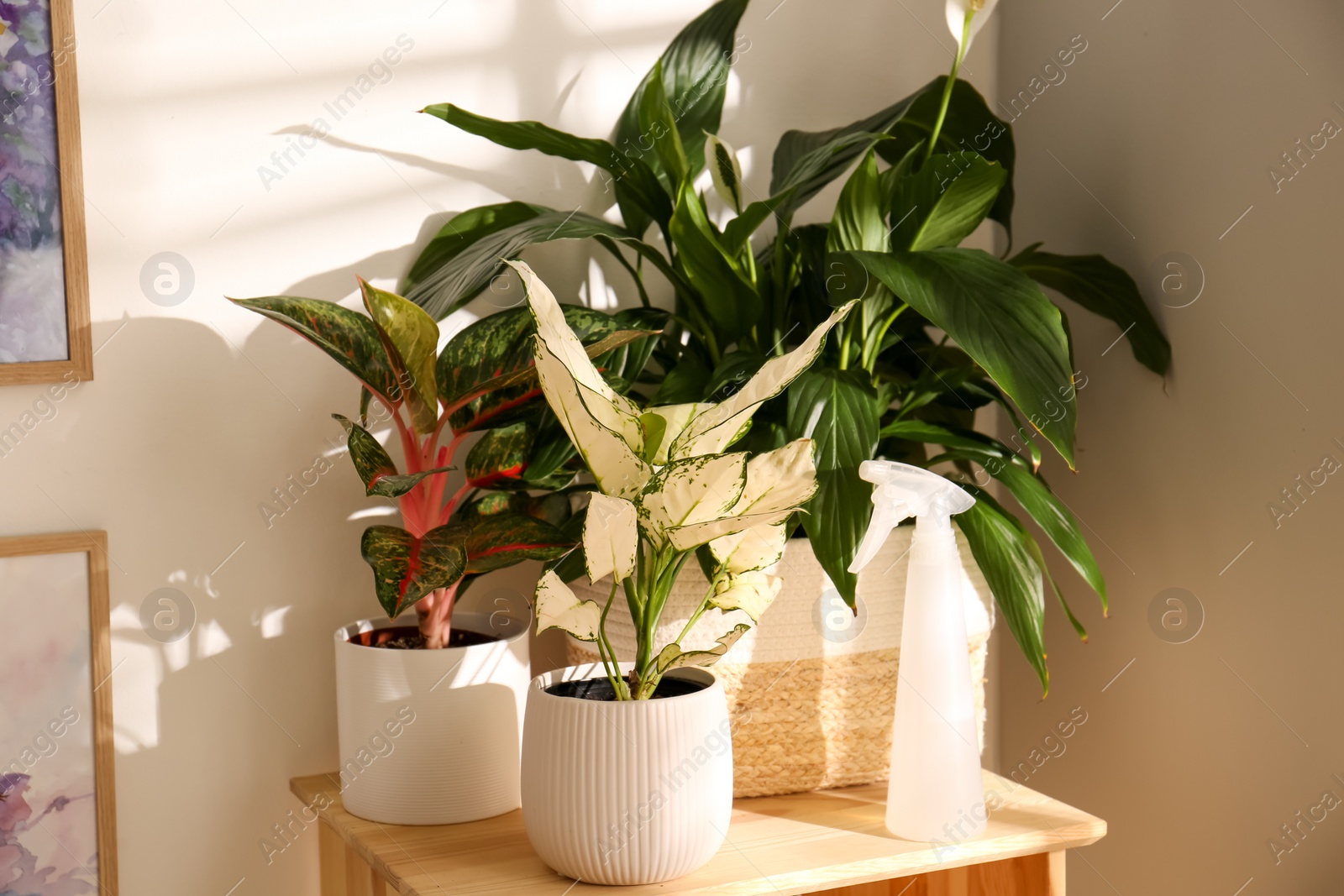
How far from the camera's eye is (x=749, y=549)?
864mm

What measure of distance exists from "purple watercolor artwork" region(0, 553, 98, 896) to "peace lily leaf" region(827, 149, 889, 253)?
739 mm

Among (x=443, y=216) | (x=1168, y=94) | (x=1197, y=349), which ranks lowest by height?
(x=1197, y=349)

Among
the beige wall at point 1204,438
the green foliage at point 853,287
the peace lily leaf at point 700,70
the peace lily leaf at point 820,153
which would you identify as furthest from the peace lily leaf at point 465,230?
the beige wall at point 1204,438

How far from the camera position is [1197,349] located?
3.70ft

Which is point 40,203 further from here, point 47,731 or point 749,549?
point 749,549

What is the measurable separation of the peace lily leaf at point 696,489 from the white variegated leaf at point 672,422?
4 cm

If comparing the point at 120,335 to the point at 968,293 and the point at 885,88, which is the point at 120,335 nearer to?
the point at 968,293

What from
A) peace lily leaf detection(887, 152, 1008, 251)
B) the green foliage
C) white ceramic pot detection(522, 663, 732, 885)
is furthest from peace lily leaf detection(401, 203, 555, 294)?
white ceramic pot detection(522, 663, 732, 885)

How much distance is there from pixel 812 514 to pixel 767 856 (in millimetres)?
276

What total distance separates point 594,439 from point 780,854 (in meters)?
0.37

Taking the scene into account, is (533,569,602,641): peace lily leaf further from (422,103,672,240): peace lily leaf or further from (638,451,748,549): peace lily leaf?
(422,103,672,240): peace lily leaf

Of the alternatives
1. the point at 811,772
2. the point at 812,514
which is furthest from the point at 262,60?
the point at 811,772

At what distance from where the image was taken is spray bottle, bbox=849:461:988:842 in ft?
3.01

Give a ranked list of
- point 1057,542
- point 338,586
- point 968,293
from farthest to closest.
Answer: point 338,586, point 1057,542, point 968,293
